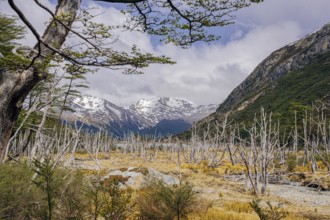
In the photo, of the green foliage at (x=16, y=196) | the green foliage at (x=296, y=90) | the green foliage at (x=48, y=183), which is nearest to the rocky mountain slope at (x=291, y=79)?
the green foliage at (x=296, y=90)

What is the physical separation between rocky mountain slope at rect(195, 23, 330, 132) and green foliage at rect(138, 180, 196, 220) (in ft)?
271

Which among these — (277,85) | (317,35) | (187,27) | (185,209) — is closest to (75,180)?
(185,209)

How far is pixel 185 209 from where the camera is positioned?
395 inches

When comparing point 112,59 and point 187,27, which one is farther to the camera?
point 187,27

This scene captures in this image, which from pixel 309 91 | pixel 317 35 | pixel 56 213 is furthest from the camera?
pixel 317 35

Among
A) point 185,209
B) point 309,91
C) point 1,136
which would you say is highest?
point 309,91

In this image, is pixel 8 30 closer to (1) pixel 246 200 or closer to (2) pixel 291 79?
(1) pixel 246 200

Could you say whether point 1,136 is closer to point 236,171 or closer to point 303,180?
point 303,180

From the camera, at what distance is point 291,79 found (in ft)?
436

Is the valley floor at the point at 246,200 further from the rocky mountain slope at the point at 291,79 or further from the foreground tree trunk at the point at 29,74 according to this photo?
the rocky mountain slope at the point at 291,79

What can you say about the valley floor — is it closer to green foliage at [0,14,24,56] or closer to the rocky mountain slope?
green foliage at [0,14,24,56]

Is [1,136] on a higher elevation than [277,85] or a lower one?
lower

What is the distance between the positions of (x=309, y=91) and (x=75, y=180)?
4275 inches

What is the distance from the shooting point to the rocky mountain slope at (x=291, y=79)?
104062 mm
